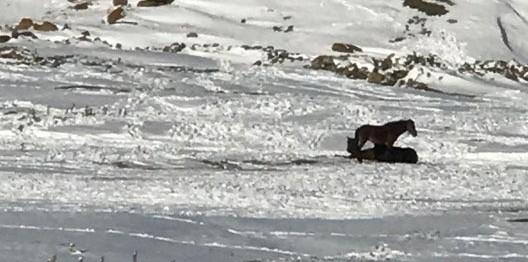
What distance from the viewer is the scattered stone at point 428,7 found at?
42.8 metres

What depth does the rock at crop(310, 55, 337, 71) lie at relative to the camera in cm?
3055

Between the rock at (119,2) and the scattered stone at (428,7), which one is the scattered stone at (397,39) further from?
the rock at (119,2)

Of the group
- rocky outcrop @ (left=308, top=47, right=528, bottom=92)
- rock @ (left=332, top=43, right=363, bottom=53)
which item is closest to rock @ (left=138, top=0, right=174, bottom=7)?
rock @ (left=332, top=43, right=363, bottom=53)

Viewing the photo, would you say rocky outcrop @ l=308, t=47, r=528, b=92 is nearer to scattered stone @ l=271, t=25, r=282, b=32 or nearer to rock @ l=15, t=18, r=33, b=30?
scattered stone @ l=271, t=25, r=282, b=32

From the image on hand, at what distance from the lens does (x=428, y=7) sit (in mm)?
43375

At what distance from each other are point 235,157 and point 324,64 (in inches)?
661

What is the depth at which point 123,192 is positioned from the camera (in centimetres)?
1040

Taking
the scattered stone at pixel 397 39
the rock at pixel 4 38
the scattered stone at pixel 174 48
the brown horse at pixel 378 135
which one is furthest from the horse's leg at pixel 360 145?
the scattered stone at pixel 397 39

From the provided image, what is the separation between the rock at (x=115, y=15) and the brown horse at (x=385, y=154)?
2500 centimetres

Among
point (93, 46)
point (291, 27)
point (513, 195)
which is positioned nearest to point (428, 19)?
point (291, 27)

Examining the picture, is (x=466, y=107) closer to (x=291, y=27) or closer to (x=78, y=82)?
(x=78, y=82)

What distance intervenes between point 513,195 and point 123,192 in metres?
4.61

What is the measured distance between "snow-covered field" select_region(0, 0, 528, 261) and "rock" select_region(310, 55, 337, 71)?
26.6 inches

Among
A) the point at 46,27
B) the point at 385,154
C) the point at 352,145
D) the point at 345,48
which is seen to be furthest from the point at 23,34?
the point at 385,154
